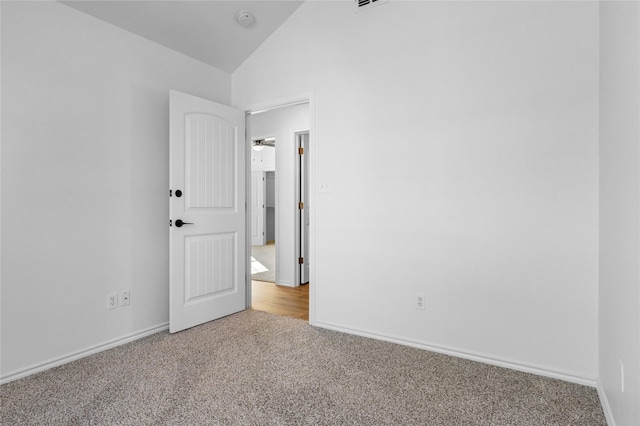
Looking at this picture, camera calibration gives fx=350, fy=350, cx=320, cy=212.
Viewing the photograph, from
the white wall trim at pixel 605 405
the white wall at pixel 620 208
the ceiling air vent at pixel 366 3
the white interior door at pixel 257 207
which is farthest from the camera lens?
the white interior door at pixel 257 207

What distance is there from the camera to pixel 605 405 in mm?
1751

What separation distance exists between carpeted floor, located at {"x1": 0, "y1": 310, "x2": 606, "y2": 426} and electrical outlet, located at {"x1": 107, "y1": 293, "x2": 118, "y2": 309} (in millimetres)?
315

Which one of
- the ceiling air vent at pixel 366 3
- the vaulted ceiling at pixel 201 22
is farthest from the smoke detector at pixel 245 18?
the ceiling air vent at pixel 366 3

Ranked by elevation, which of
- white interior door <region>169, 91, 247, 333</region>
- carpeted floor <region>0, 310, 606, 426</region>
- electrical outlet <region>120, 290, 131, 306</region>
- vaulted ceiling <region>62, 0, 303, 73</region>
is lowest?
carpeted floor <region>0, 310, 606, 426</region>

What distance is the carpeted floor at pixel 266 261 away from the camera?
5.27 meters

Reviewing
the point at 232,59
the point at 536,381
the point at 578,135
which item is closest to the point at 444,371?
the point at 536,381

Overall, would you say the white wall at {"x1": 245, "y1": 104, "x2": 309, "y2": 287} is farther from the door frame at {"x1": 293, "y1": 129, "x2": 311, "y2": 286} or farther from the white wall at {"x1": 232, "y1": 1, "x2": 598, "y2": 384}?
the white wall at {"x1": 232, "y1": 1, "x2": 598, "y2": 384}

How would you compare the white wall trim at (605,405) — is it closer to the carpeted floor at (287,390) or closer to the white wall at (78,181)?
the carpeted floor at (287,390)

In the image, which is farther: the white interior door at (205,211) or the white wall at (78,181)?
the white interior door at (205,211)

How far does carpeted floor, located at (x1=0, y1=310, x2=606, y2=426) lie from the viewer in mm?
1706

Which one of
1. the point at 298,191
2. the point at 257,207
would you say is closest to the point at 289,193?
the point at 298,191

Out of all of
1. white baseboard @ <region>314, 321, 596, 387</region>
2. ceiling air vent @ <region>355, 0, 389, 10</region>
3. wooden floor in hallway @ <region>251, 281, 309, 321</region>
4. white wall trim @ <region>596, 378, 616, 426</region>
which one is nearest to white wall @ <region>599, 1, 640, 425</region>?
white wall trim @ <region>596, 378, 616, 426</region>

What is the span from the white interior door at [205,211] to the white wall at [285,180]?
3.55 feet

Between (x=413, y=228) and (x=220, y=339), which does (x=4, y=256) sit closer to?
(x=220, y=339)
